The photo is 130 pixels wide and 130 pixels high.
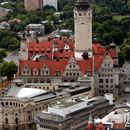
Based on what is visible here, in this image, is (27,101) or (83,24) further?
(83,24)

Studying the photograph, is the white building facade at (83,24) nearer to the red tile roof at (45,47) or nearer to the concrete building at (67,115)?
the red tile roof at (45,47)

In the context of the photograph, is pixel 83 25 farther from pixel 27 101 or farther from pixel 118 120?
pixel 118 120

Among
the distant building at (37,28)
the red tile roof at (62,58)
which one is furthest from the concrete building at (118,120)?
the distant building at (37,28)

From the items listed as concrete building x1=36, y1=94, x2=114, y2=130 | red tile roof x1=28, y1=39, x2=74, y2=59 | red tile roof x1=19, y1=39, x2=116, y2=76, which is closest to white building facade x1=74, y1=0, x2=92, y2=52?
red tile roof x1=19, y1=39, x2=116, y2=76

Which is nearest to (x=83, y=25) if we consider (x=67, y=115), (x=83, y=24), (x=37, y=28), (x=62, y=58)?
(x=83, y=24)

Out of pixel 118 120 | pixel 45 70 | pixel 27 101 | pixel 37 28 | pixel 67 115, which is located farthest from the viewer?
pixel 37 28

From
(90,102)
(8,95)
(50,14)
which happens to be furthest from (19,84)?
(50,14)

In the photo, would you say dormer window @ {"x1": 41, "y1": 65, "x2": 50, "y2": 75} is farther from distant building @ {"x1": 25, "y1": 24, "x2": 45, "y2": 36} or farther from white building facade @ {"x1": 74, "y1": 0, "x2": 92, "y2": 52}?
distant building @ {"x1": 25, "y1": 24, "x2": 45, "y2": 36}

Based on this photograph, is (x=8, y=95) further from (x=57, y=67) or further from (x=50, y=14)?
(x=50, y=14)
